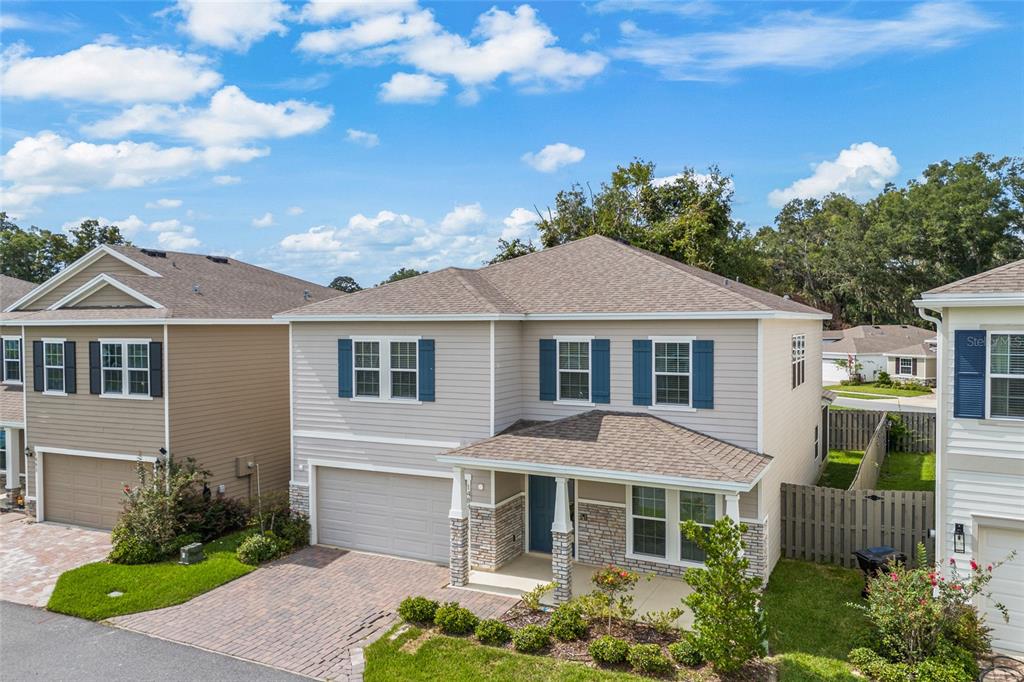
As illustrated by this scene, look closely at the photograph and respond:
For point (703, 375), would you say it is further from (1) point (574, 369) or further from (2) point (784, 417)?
(2) point (784, 417)

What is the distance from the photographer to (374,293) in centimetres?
1534

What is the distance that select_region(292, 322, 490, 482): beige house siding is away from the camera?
13766 millimetres

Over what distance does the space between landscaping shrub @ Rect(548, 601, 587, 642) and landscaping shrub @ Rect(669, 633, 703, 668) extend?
1445mm

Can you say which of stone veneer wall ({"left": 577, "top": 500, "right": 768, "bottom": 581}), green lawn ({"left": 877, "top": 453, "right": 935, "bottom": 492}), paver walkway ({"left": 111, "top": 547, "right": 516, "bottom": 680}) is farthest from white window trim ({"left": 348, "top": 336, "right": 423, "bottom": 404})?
green lawn ({"left": 877, "top": 453, "right": 935, "bottom": 492})

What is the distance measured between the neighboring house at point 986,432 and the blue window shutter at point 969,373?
0.04ft

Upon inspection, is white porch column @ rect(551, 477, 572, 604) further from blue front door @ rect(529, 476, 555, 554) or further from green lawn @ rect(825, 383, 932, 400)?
green lawn @ rect(825, 383, 932, 400)

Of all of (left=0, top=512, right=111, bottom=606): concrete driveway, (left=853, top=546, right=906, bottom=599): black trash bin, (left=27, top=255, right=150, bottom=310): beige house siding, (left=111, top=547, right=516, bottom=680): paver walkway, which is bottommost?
(left=0, top=512, right=111, bottom=606): concrete driveway

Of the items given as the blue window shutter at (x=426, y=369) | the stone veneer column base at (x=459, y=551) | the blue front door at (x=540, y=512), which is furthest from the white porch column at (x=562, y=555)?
the blue window shutter at (x=426, y=369)

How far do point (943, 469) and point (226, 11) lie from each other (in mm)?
15618

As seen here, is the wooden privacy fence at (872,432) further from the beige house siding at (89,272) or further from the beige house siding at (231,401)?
the beige house siding at (89,272)

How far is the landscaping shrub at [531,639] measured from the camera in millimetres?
9805

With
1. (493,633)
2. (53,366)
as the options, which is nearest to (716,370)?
(493,633)

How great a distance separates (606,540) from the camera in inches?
526

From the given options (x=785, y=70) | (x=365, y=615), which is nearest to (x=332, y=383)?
(x=365, y=615)
